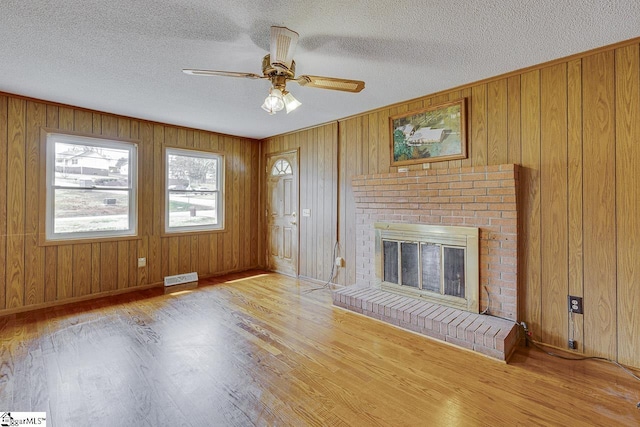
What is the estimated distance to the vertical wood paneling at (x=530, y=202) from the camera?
2.61 m

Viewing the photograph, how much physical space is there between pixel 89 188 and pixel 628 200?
549 centimetres

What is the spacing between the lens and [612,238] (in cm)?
228

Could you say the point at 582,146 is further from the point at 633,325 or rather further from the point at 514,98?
the point at 633,325

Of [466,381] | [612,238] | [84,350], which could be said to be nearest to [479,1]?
[612,238]

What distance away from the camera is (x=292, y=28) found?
2029 mm

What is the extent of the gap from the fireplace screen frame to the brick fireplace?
6 centimetres

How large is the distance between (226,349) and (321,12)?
2585 millimetres

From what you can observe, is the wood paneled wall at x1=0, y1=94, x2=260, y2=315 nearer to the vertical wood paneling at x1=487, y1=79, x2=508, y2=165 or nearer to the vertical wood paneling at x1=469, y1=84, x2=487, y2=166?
the vertical wood paneling at x1=469, y1=84, x2=487, y2=166

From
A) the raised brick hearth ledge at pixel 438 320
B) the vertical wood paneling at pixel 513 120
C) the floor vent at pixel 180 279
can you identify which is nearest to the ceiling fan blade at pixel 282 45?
the vertical wood paneling at pixel 513 120

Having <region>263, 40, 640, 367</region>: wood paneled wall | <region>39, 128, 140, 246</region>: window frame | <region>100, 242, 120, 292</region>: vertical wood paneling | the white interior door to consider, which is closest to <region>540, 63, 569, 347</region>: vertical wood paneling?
<region>263, 40, 640, 367</region>: wood paneled wall

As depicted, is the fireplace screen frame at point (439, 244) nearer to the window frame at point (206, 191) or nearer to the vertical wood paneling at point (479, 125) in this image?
the vertical wood paneling at point (479, 125)

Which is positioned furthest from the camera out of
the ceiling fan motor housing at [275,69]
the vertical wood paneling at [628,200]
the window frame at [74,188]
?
the window frame at [74,188]

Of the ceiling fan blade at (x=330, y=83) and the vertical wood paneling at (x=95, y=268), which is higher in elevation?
A: the ceiling fan blade at (x=330, y=83)

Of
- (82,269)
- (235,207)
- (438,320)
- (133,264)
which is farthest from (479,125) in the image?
(82,269)
